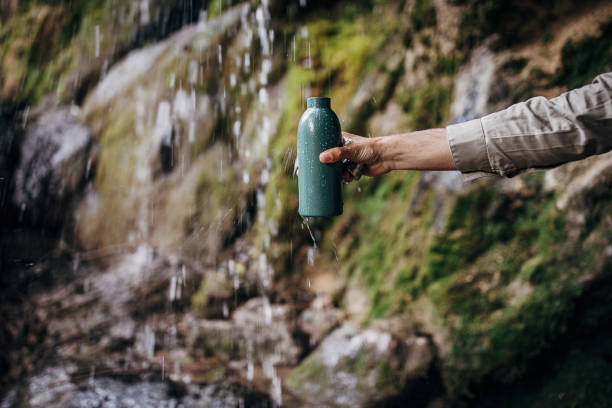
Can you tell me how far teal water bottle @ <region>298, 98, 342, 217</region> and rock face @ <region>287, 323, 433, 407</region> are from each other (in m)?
2.19

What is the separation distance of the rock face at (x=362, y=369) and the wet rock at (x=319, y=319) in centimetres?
50

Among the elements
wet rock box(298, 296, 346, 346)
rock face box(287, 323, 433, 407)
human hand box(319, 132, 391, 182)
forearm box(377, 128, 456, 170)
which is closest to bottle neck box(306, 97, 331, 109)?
human hand box(319, 132, 391, 182)

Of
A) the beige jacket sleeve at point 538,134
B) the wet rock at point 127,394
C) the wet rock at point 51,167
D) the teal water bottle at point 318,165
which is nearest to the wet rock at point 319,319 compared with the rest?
the wet rock at point 127,394

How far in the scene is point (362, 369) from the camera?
3.95 meters

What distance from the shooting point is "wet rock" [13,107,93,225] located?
267 inches

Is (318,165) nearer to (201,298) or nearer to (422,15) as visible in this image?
(422,15)

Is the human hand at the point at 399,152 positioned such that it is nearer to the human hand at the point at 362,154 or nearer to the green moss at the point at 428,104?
the human hand at the point at 362,154

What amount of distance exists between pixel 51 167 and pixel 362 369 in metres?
5.79

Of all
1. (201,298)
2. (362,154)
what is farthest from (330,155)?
(201,298)

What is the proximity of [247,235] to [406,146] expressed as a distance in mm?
4072

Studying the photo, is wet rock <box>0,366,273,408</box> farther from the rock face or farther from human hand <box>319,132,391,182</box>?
human hand <box>319,132,391,182</box>

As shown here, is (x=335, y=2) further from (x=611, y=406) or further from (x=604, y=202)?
(x=611, y=406)

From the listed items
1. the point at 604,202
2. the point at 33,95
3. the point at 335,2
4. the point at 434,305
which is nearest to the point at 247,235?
the point at 434,305

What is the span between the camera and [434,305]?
Result: 158 inches
